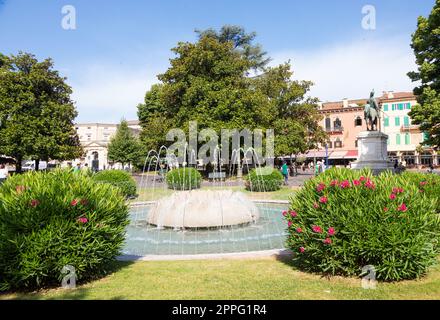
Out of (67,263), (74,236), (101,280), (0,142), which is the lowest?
(101,280)

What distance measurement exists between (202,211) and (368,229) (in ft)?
21.5

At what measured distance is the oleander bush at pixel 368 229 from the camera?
18.4ft

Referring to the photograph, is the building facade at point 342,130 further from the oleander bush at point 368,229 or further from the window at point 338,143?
the oleander bush at point 368,229

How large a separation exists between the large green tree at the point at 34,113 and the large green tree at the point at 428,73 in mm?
29578

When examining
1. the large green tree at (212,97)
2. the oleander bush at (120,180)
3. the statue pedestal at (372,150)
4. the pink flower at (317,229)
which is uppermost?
the large green tree at (212,97)

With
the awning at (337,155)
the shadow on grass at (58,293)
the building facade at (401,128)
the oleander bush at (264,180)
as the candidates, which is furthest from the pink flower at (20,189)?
the awning at (337,155)

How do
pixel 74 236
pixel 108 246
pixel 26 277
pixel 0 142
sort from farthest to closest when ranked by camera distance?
pixel 0 142 < pixel 108 246 < pixel 74 236 < pixel 26 277

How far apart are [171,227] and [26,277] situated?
651cm

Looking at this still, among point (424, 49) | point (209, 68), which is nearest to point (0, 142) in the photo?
point (209, 68)

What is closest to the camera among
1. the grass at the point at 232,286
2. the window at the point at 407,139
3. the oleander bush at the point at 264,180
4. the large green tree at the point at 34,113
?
the grass at the point at 232,286

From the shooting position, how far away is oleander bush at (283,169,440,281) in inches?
221

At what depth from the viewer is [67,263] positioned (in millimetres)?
5633

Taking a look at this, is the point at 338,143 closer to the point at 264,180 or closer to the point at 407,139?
the point at 407,139
